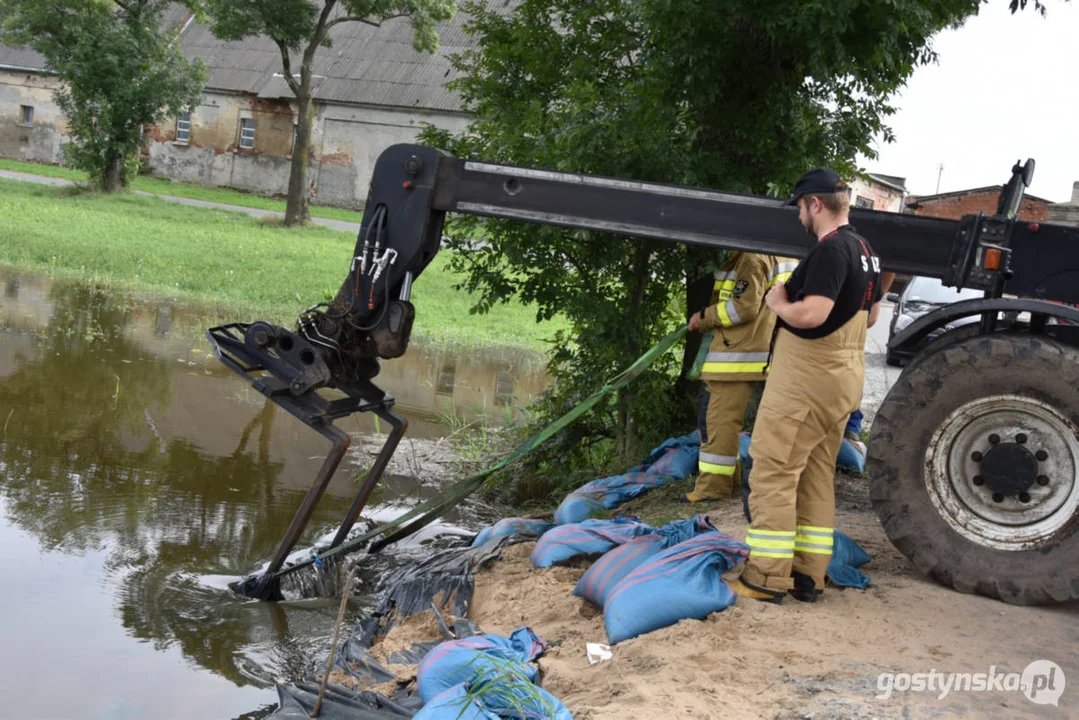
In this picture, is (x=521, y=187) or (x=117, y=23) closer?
(x=521, y=187)

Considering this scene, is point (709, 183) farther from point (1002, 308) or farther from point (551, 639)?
point (551, 639)

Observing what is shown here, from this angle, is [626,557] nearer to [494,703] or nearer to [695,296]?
[494,703]

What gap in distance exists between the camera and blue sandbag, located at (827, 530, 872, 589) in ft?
16.1

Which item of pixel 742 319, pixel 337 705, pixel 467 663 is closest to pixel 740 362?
pixel 742 319

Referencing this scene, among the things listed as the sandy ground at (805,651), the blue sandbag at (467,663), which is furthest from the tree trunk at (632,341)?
the blue sandbag at (467,663)

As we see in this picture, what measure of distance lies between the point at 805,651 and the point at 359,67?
3644 cm

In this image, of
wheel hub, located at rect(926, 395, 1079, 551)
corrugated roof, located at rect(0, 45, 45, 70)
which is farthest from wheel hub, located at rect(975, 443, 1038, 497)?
corrugated roof, located at rect(0, 45, 45, 70)

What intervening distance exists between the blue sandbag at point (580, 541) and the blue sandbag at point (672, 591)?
0.55 metres

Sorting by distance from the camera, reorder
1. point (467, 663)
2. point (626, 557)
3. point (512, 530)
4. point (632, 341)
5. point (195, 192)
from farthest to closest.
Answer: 1. point (195, 192)
2. point (632, 341)
3. point (512, 530)
4. point (626, 557)
5. point (467, 663)

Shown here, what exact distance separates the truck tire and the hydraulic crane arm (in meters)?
0.40

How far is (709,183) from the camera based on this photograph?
7.02 metres

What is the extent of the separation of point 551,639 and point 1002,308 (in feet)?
7.79

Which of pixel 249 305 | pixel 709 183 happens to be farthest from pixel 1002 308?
pixel 249 305

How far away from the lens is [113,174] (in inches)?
1145
